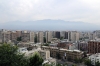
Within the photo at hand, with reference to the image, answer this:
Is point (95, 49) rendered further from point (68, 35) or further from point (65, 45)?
point (68, 35)

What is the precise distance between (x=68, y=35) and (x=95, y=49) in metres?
15.5

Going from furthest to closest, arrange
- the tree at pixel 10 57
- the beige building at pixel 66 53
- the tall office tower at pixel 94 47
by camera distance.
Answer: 1. the tall office tower at pixel 94 47
2. the beige building at pixel 66 53
3. the tree at pixel 10 57

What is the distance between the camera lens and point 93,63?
40.3ft

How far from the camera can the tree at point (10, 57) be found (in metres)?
4.32

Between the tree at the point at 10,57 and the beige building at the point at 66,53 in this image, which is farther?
the beige building at the point at 66,53

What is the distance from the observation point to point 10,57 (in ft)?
14.6

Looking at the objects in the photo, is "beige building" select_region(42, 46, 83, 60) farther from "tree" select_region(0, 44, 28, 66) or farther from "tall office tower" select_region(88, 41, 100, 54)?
"tree" select_region(0, 44, 28, 66)

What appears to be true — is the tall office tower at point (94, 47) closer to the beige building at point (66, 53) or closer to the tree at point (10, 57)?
the beige building at point (66, 53)

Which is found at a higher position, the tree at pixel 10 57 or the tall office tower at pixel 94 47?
the tree at pixel 10 57

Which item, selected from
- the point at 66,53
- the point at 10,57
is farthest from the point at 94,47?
the point at 10,57

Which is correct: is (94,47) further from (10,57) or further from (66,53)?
(10,57)

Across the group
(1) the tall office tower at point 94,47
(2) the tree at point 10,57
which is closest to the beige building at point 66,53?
(1) the tall office tower at point 94,47

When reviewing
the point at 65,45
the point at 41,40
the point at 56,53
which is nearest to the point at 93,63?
the point at 56,53

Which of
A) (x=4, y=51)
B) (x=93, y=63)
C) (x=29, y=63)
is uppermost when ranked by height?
(x=4, y=51)
